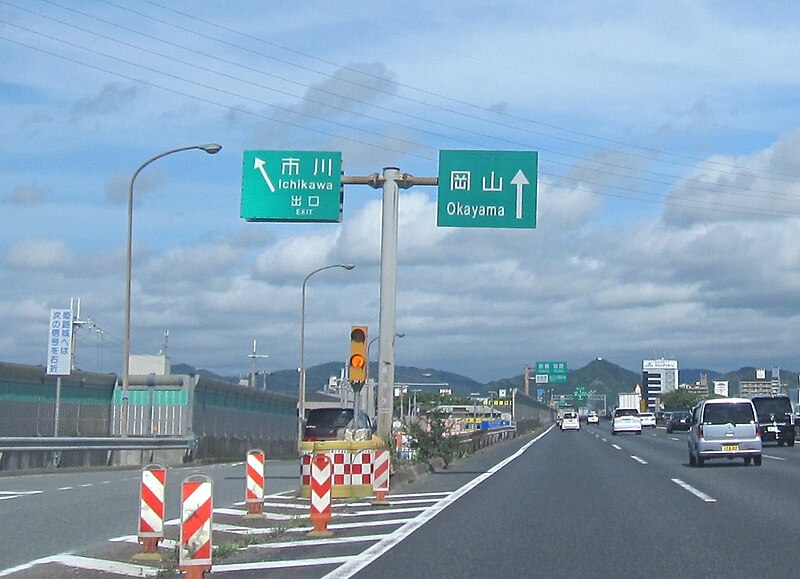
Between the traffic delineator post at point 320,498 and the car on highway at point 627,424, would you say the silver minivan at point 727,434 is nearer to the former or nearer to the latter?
the traffic delineator post at point 320,498

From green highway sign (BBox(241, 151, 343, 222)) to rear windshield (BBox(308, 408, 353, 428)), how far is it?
8704 millimetres

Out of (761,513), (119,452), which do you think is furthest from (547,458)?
(761,513)

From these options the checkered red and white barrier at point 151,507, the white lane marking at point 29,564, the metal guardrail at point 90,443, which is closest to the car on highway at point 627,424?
the metal guardrail at point 90,443

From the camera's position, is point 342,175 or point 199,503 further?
point 342,175

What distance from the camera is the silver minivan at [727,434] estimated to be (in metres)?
29.8

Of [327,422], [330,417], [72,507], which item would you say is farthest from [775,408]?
[72,507]

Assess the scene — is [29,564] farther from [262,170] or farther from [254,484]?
[262,170]

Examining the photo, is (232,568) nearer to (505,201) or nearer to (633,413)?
(505,201)

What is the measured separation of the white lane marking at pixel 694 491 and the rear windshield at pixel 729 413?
6.17 meters

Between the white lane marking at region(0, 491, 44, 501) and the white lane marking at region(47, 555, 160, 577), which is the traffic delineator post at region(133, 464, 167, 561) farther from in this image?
the white lane marking at region(0, 491, 44, 501)

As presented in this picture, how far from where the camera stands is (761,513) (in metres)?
16.4

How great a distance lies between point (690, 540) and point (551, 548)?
1.90 meters

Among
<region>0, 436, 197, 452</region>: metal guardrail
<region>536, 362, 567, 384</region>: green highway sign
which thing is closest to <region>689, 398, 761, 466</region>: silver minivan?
<region>0, 436, 197, 452</region>: metal guardrail

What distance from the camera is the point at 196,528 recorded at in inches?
402
